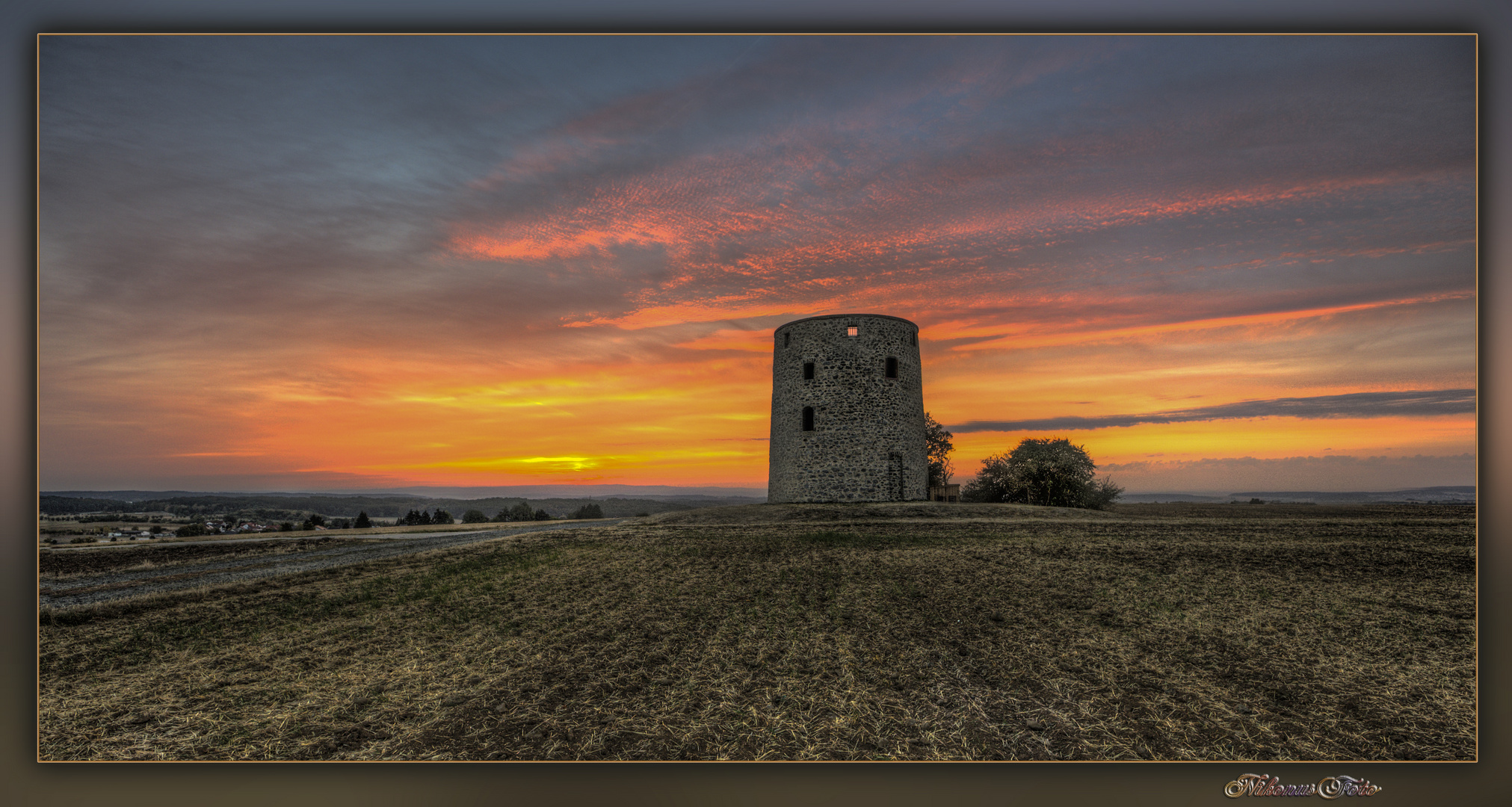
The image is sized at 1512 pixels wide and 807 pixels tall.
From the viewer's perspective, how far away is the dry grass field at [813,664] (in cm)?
361

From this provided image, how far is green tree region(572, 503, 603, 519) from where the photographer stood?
2206cm

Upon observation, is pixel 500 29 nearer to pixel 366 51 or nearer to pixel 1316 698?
pixel 366 51

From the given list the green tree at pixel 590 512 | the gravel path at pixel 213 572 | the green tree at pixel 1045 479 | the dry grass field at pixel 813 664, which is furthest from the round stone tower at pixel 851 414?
the dry grass field at pixel 813 664

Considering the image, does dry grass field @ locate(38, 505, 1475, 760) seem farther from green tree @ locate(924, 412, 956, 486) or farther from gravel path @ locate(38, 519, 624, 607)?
green tree @ locate(924, 412, 956, 486)

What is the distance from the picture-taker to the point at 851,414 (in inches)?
873

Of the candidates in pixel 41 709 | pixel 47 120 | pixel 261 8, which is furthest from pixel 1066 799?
pixel 47 120

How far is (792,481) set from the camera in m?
22.6

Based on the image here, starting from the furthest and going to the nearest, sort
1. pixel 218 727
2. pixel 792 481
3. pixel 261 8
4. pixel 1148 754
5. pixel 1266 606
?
pixel 792 481 → pixel 1266 606 → pixel 261 8 → pixel 218 727 → pixel 1148 754

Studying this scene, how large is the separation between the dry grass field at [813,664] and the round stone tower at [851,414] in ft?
44.2

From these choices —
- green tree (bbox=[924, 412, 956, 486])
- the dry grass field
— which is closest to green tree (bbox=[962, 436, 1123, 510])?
green tree (bbox=[924, 412, 956, 486])

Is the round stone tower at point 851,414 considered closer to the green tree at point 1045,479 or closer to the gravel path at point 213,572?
the green tree at point 1045,479

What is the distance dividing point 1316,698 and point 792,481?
18933mm

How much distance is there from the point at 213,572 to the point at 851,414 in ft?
59.7

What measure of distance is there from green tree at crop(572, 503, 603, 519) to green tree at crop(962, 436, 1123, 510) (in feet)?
54.2
